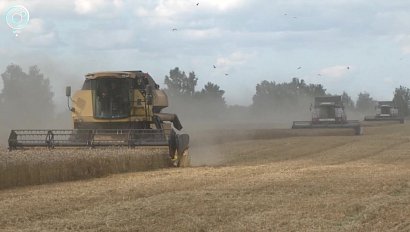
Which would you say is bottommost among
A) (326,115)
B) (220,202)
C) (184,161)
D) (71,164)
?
(220,202)

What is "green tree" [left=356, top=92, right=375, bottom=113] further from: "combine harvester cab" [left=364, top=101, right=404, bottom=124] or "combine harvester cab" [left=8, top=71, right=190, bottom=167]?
"combine harvester cab" [left=8, top=71, right=190, bottom=167]

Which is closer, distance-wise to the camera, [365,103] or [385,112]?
[385,112]

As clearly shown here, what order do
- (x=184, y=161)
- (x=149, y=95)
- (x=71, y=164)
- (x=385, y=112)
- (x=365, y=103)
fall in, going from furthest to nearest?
(x=365, y=103) → (x=385, y=112) → (x=149, y=95) → (x=184, y=161) → (x=71, y=164)

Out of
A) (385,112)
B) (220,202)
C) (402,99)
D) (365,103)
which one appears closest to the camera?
(220,202)

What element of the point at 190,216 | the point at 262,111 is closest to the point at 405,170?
the point at 190,216

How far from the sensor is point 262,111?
11938cm

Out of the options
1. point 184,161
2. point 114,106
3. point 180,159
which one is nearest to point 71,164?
point 180,159

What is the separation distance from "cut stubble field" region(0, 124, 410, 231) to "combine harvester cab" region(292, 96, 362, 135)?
3166 cm

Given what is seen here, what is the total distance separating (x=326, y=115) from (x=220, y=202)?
1629 inches

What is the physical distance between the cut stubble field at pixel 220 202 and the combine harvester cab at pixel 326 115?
1246 inches

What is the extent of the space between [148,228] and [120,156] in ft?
28.3

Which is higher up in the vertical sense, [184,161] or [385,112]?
[385,112]

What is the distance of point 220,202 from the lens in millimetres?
9898

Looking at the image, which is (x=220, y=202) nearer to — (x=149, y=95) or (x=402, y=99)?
(x=149, y=95)
